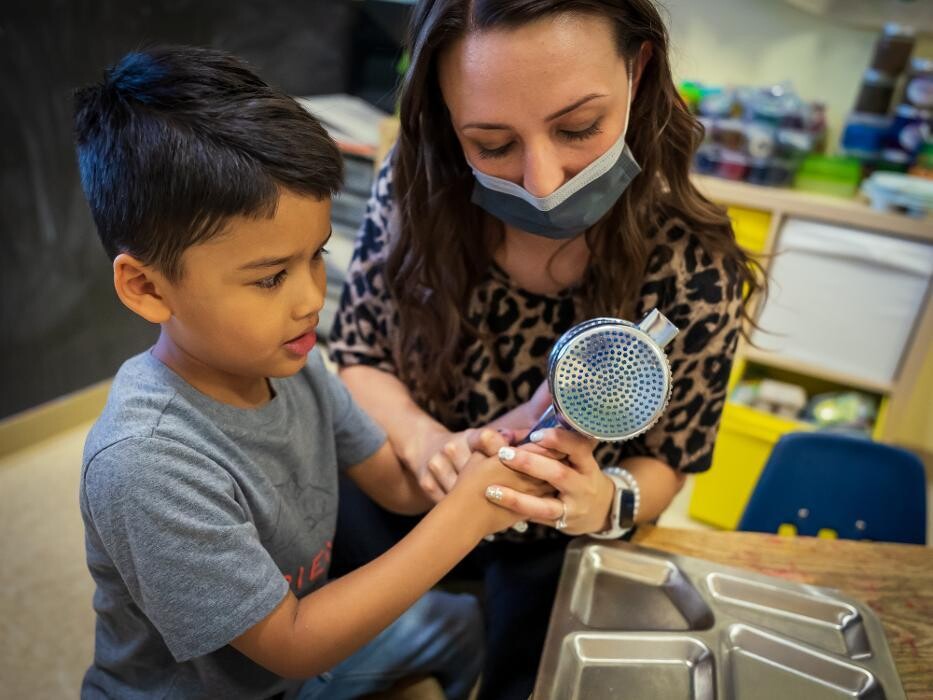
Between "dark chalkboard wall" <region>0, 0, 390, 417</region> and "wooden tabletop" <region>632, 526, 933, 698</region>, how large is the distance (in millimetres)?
1540

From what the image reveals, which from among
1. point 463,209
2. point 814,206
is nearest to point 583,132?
point 463,209

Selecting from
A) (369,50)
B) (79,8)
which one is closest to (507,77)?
(79,8)

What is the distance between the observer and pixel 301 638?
71cm

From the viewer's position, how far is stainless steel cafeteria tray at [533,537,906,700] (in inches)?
27.5

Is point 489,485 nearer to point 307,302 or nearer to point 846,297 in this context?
point 307,302

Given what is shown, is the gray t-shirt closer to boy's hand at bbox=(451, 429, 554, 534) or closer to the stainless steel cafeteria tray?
boy's hand at bbox=(451, 429, 554, 534)

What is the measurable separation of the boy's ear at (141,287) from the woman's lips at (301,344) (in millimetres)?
118

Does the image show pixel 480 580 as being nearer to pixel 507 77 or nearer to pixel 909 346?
pixel 507 77

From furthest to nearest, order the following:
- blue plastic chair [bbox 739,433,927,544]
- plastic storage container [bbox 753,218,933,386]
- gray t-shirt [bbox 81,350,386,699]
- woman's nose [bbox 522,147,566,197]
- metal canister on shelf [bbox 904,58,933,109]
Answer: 1. metal canister on shelf [bbox 904,58,933,109]
2. plastic storage container [bbox 753,218,933,386]
3. blue plastic chair [bbox 739,433,927,544]
4. woman's nose [bbox 522,147,566,197]
5. gray t-shirt [bbox 81,350,386,699]

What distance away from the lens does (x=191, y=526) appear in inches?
25.9

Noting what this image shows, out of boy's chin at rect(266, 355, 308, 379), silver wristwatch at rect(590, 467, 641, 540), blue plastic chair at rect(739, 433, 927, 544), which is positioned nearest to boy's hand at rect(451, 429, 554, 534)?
silver wristwatch at rect(590, 467, 641, 540)

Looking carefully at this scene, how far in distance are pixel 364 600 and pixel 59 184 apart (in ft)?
5.10

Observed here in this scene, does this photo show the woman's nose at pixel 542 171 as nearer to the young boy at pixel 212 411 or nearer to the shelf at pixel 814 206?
the young boy at pixel 212 411

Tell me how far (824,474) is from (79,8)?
1.87m
